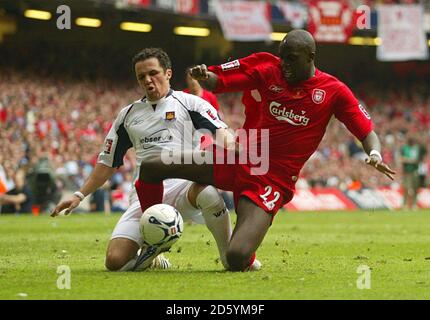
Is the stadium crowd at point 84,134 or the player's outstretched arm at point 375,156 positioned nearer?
the player's outstretched arm at point 375,156

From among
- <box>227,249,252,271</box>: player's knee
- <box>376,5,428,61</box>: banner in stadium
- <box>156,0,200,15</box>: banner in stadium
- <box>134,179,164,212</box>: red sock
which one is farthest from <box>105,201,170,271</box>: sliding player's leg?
<box>376,5,428,61</box>: banner in stadium

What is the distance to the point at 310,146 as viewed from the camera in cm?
844

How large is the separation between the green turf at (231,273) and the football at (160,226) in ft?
1.00

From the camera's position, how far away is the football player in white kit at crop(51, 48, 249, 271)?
8.47 m

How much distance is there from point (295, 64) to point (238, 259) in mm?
1714

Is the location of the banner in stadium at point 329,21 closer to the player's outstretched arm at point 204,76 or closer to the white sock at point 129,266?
the white sock at point 129,266

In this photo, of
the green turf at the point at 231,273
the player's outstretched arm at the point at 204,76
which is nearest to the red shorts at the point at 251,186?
the green turf at the point at 231,273

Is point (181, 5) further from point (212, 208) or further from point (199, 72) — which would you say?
point (199, 72)

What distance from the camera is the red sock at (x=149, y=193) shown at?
8.30 m

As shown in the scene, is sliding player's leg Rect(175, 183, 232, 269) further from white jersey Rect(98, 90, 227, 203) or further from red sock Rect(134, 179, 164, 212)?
white jersey Rect(98, 90, 227, 203)

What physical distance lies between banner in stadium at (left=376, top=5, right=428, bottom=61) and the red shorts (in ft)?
71.8

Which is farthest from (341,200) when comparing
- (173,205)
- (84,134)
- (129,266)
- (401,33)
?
(129,266)

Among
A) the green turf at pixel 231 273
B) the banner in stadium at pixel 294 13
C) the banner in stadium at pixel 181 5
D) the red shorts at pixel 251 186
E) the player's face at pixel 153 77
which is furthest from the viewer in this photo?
the banner in stadium at pixel 294 13

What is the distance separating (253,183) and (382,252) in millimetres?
3268
